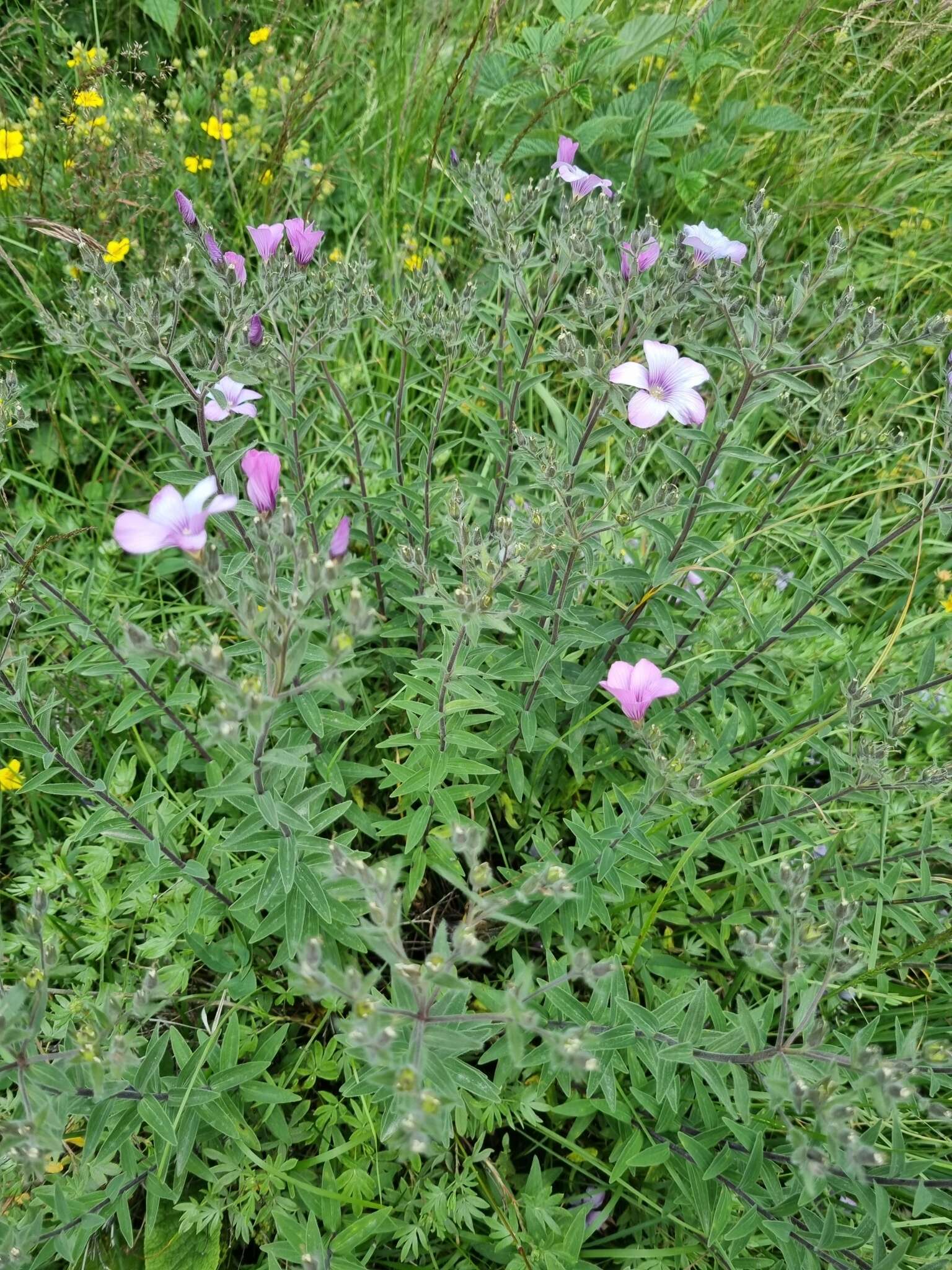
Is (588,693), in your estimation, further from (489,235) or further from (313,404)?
A: (313,404)

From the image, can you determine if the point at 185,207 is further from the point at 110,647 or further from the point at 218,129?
the point at 218,129

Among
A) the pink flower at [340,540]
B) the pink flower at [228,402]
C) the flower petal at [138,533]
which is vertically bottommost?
the pink flower at [228,402]

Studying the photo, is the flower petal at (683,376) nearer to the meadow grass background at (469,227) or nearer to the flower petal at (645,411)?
the flower petal at (645,411)

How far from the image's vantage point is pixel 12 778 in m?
3.02

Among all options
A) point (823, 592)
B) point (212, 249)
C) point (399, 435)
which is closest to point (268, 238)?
point (212, 249)

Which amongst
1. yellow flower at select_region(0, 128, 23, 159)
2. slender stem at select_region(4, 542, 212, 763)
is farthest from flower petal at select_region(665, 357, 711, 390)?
yellow flower at select_region(0, 128, 23, 159)

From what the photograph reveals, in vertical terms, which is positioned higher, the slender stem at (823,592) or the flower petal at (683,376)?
the flower petal at (683,376)

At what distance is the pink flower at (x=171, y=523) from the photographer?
191cm

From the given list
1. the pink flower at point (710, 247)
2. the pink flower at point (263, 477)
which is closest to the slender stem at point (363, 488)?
the pink flower at point (263, 477)

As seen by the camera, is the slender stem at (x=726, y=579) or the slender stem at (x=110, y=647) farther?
the slender stem at (x=726, y=579)

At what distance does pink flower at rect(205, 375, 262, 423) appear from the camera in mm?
2775

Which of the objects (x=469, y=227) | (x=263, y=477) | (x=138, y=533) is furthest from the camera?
(x=469, y=227)

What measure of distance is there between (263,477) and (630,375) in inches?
40.6

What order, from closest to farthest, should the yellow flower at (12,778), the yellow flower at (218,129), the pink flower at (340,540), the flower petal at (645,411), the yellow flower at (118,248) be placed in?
the pink flower at (340,540) → the flower petal at (645,411) → the yellow flower at (12,778) → the yellow flower at (118,248) → the yellow flower at (218,129)
